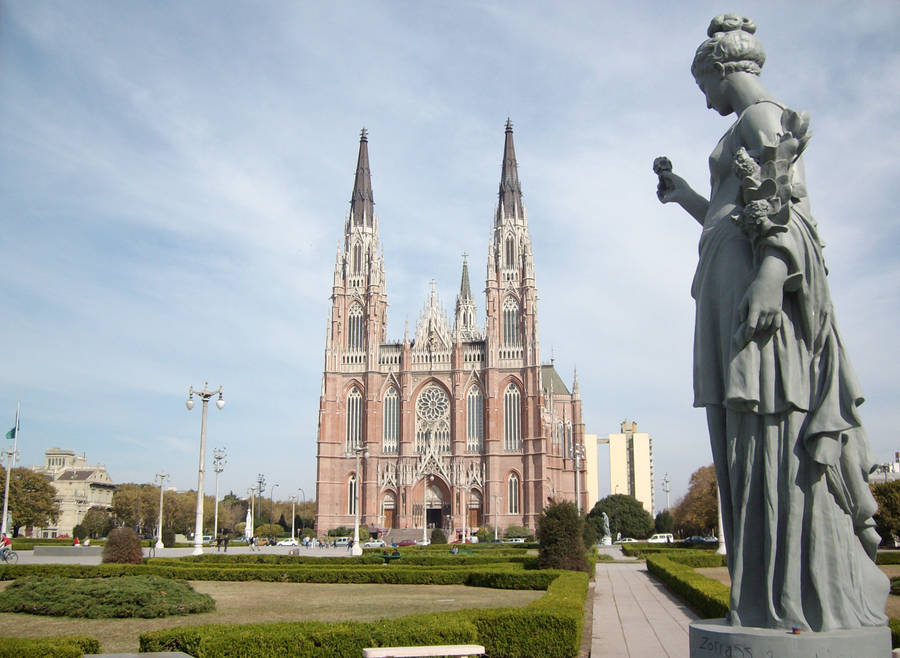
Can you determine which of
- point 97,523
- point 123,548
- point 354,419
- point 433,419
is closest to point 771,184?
point 123,548

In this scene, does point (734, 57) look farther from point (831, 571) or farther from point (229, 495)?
point (229, 495)

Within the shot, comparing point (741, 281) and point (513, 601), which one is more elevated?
point (741, 281)

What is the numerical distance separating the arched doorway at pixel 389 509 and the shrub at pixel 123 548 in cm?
4442

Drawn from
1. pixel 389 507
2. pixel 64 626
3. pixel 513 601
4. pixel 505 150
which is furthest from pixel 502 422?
pixel 64 626

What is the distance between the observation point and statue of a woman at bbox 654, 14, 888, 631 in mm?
5109

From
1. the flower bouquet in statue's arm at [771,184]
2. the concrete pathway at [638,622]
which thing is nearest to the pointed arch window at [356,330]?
the concrete pathway at [638,622]

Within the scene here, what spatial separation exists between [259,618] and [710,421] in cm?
1038

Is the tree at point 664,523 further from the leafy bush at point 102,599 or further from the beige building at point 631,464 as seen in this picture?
the leafy bush at point 102,599

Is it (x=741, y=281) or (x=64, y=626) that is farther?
(x=64, y=626)

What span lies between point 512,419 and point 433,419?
23.2ft

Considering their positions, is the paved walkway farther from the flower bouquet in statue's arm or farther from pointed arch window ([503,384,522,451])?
pointed arch window ([503,384,522,451])

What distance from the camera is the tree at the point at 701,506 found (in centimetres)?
5578

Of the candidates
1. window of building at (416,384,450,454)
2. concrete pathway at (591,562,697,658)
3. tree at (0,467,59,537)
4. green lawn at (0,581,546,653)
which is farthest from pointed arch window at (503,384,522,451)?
green lawn at (0,581,546,653)

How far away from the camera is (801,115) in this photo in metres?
5.49
